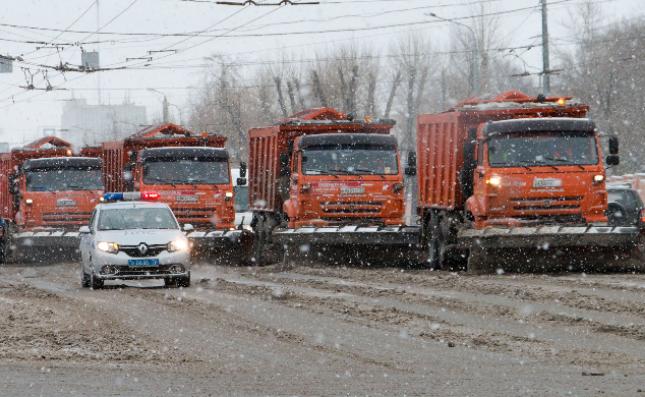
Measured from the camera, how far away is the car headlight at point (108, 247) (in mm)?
21031

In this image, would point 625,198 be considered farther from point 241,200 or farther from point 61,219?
point 241,200

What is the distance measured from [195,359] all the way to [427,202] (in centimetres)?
1544

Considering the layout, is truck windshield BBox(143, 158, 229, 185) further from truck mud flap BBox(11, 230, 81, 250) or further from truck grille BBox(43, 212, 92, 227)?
truck grille BBox(43, 212, 92, 227)

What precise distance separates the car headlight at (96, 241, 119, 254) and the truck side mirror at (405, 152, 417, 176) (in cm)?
724

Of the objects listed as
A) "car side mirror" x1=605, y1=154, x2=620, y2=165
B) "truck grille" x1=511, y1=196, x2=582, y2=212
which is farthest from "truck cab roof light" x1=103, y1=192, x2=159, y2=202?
"car side mirror" x1=605, y1=154, x2=620, y2=165

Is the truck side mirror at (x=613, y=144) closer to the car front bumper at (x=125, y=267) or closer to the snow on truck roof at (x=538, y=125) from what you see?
the snow on truck roof at (x=538, y=125)

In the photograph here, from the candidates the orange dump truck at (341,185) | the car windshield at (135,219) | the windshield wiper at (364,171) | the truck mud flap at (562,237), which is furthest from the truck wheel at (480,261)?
the car windshield at (135,219)

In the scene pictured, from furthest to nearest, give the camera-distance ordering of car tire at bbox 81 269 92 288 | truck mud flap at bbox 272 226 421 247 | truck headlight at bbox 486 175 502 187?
1. truck mud flap at bbox 272 226 421 247
2. truck headlight at bbox 486 175 502 187
3. car tire at bbox 81 269 92 288

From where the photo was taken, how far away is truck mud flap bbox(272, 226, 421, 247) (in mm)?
25266

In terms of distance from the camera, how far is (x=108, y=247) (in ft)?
69.1

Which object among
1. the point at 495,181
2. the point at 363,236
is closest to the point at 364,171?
the point at 363,236

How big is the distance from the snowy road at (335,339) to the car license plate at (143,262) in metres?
0.64

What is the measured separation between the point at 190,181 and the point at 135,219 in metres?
7.72

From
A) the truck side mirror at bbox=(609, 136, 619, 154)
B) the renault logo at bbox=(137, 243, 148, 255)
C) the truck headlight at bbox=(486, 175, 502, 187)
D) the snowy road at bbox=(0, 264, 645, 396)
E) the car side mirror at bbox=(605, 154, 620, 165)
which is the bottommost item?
the snowy road at bbox=(0, 264, 645, 396)
